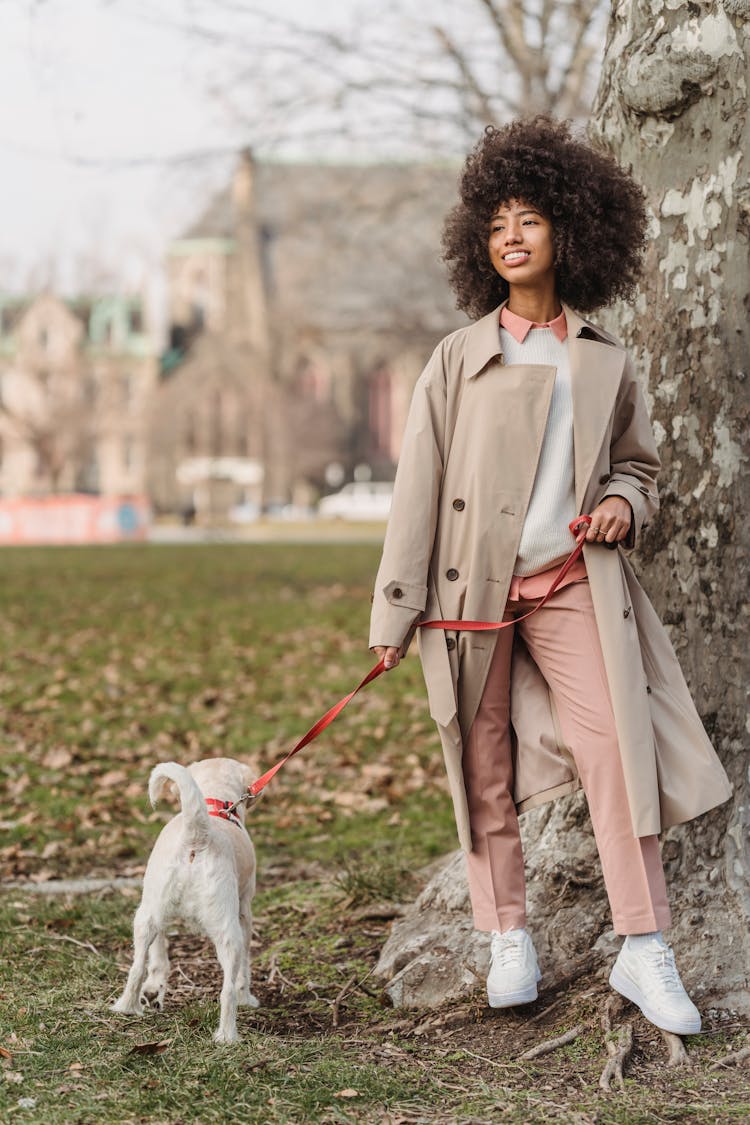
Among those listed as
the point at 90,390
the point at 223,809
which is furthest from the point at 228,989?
the point at 90,390

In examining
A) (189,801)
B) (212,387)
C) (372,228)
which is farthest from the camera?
(212,387)

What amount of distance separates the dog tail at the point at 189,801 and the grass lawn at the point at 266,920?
543mm

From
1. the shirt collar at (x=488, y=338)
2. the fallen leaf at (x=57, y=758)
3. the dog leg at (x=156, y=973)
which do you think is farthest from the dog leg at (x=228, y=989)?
the fallen leaf at (x=57, y=758)

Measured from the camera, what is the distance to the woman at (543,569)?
3566mm

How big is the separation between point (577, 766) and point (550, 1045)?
731 mm

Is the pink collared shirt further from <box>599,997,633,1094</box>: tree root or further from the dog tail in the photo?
<box>599,997,633,1094</box>: tree root

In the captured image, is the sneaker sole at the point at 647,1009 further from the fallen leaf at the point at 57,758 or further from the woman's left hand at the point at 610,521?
the fallen leaf at the point at 57,758

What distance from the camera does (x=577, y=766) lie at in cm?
368

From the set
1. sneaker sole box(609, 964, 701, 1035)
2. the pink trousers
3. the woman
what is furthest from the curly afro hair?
sneaker sole box(609, 964, 701, 1035)

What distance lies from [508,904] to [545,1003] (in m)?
0.32

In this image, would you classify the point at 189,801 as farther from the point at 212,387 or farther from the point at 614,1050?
the point at 212,387

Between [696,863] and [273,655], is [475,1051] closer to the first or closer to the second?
[696,863]

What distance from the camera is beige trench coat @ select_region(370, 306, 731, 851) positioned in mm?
3582

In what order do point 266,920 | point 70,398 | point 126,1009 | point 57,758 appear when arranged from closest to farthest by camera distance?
point 126,1009 → point 266,920 → point 57,758 → point 70,398
